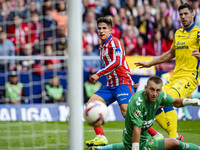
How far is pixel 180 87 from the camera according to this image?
21.4 ft

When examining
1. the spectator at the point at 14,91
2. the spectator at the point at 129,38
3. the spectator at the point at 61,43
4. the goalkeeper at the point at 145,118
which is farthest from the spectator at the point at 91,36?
the goalkeeper at the point at 145,118

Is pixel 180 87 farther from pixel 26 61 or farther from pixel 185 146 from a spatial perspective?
pixel 26 61

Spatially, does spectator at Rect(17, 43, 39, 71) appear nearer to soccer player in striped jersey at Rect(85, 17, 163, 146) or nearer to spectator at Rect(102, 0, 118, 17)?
spectator at Rect(102, 0, 118, 17)

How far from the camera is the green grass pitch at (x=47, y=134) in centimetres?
693

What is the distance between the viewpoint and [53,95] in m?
11.0

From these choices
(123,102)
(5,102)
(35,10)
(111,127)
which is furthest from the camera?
(35,10)

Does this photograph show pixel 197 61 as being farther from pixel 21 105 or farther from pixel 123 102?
pixel 21 105

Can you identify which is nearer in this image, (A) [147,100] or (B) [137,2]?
(A) [147,100]

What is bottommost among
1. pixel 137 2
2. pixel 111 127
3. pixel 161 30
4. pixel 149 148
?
pixel 111 127

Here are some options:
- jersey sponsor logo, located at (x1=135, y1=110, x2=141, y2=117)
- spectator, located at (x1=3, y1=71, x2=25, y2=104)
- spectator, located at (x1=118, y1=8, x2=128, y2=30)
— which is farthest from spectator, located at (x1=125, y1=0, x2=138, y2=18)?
jersey sponsor logo, located at (x1=135, y1=110, x2=141, y2=117)

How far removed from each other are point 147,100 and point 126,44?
7750 mm

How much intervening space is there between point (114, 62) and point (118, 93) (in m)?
0.50

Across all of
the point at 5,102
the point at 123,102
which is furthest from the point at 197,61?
the point at 5,102

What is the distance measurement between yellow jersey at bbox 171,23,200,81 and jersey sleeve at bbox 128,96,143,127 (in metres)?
1.82
